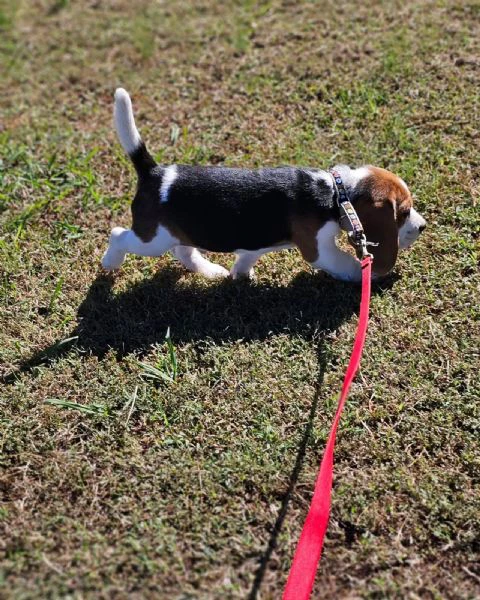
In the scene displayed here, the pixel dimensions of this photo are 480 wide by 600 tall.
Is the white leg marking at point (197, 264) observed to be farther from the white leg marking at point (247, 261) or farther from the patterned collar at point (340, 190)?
the patterned collar at point (340, 190)

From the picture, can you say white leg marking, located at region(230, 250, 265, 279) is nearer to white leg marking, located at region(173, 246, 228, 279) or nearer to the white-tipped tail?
white leg marking, located at region(173, 246, 228, 279)

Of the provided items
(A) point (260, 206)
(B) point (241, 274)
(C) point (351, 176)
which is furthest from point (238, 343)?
(C) point (351, 176)

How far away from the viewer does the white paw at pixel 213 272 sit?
188 inches

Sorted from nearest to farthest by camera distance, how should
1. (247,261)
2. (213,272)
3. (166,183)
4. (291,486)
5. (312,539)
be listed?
(312,539) < (291,486) < (166,183) < (247,261) < (213,272)

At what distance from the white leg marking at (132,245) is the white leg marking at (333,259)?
0.90m

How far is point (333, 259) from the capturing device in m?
4.41

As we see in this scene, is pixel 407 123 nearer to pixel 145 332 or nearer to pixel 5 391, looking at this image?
pixel 145 332

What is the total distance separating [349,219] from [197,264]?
45.7 inches

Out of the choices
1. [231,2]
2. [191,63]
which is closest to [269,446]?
[191,63]

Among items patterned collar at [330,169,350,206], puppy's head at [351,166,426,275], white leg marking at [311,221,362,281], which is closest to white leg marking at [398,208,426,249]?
puppy's head at [351,166,426,275]

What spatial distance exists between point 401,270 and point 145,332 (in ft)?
Result: 5.58

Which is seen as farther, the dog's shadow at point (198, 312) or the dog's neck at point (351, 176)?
the dog's shadow at point (198, 312)

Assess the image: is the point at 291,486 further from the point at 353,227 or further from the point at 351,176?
the point at 351,176

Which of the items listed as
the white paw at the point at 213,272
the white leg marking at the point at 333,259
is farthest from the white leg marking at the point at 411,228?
the white paw at the point at 213,272
